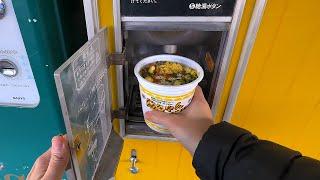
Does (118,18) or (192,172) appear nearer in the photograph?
(118,18)

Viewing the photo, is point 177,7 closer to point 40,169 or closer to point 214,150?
point 214,150

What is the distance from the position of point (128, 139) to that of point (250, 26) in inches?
23.0

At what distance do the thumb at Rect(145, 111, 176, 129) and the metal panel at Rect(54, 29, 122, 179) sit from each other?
6.3 inches

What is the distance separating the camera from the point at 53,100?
0.83 metres

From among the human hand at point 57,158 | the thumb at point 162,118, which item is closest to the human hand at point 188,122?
the thumb at point 162,118

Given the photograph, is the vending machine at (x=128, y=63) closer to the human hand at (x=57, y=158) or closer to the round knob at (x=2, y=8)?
the human hand at (x=57, y=158)

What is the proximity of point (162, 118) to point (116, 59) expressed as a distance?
0.73 feet

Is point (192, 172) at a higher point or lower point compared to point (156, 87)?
lower

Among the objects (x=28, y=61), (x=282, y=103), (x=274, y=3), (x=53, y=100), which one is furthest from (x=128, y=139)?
(x=274, y=3)

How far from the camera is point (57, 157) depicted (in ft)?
2.06

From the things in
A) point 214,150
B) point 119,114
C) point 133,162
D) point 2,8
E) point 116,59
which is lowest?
point 133,162

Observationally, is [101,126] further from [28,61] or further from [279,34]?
[279,34]

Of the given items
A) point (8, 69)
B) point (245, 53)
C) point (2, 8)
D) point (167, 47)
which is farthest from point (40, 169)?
point (245, 53)

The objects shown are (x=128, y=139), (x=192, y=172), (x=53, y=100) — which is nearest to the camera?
(x=53, y=100)
